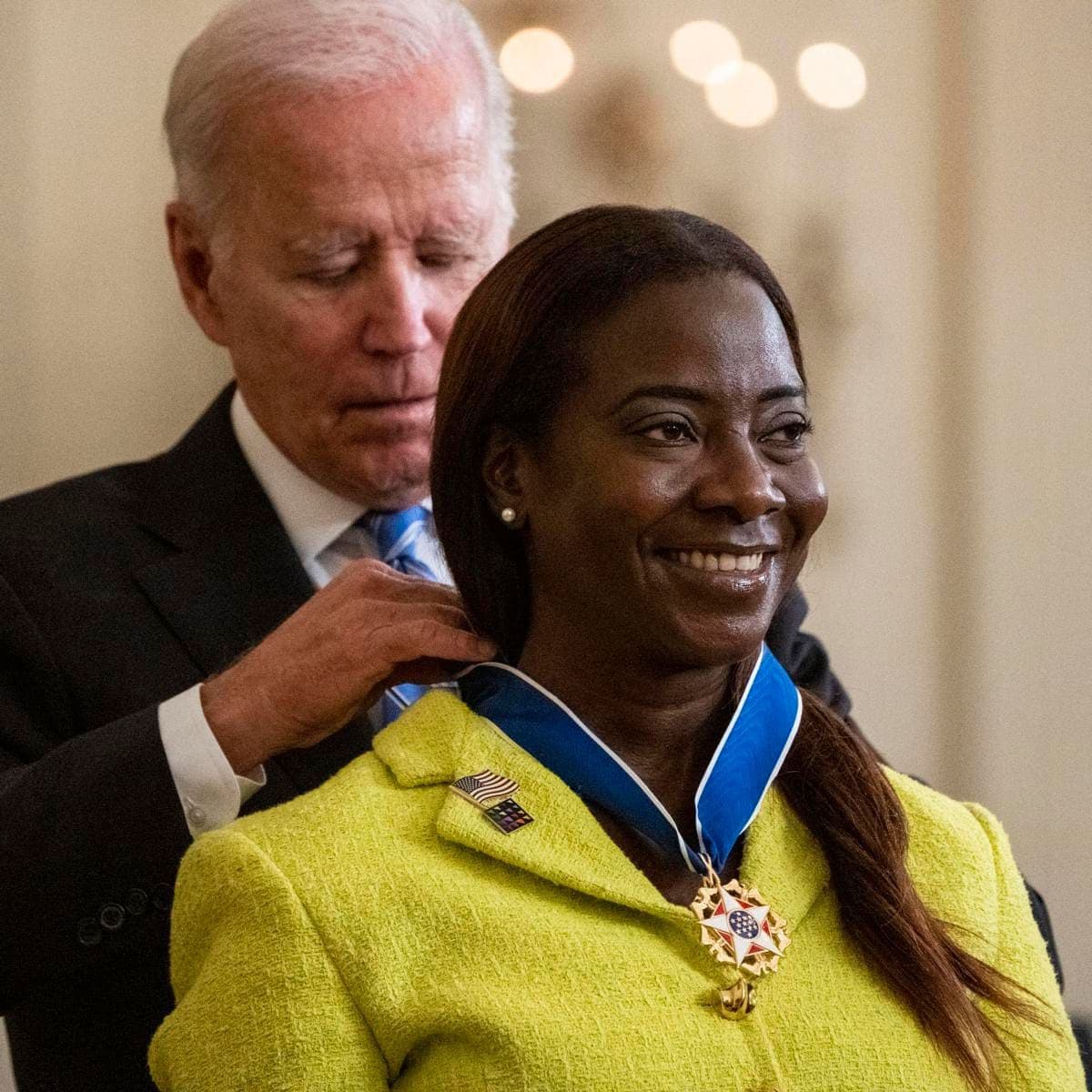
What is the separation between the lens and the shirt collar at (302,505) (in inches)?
73.5

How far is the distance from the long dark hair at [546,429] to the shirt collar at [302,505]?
2.05 ft

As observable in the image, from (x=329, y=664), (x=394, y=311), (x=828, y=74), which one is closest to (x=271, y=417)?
(x=394, y=311)

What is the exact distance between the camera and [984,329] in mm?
Answer: 2561

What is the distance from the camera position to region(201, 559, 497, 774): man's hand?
4.52 ft

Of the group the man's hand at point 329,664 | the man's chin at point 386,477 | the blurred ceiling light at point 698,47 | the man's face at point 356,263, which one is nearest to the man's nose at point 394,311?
the man's face at point 356,263

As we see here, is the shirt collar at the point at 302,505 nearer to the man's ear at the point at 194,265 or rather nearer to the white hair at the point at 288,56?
the man's ear at the point at 194,265

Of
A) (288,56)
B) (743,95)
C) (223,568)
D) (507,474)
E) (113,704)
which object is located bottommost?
(113,704)

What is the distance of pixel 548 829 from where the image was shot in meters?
1.13

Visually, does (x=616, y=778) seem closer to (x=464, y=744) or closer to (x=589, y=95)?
(x=464, y=744)

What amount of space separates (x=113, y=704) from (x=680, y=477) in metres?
0.84

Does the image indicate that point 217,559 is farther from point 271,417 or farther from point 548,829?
point 548,829

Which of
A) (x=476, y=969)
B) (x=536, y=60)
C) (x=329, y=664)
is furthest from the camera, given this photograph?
(x=536, y=60)

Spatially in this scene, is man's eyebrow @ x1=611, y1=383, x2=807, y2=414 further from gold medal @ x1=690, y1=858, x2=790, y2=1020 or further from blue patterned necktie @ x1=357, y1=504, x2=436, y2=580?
blue patterned necktie @ x1=357, y1=504, x2=436, y2=580

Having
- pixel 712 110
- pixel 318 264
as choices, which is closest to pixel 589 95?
pixel 712 110
